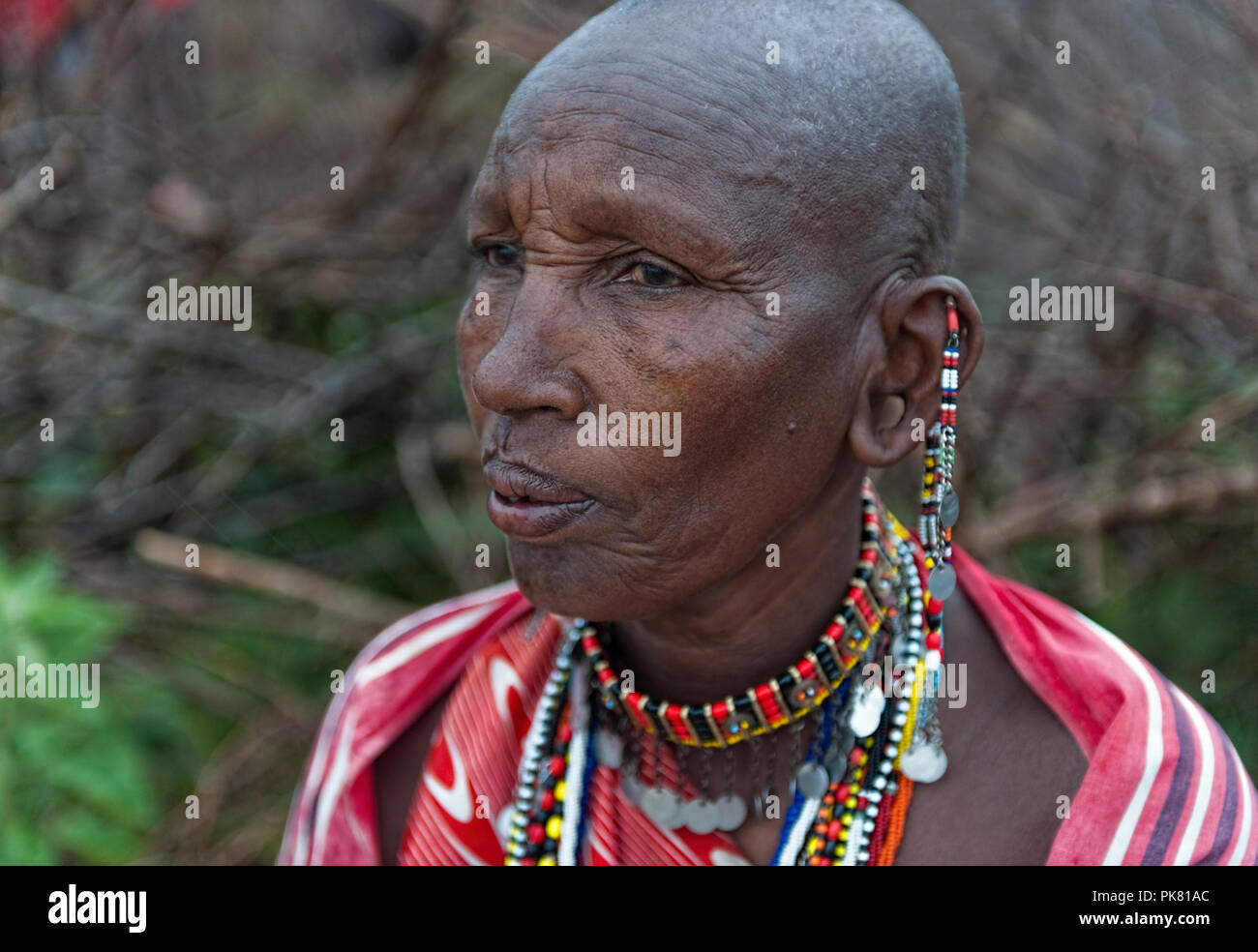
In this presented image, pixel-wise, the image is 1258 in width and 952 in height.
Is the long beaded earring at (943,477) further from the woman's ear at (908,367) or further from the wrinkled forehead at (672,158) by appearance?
the wrinkled forehead at (672,158)

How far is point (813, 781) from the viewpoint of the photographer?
1.80m

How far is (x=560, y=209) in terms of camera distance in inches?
61.6

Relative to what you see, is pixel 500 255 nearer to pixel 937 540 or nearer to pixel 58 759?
pixel 937 540

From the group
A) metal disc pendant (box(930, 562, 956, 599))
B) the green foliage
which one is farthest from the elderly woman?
the green foliage

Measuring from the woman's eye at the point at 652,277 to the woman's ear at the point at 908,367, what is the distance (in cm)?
29

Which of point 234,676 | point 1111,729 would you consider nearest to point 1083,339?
point 1111,729

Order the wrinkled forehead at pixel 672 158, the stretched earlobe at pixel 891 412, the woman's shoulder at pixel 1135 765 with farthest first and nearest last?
the stretched earlobe at pixel 891 412 → the woman's shoulder at pixel 1135 765 → the wrinkled forehead at pixel 672 158

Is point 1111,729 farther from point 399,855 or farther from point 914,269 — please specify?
point 399,855

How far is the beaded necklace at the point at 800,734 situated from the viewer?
1.79m

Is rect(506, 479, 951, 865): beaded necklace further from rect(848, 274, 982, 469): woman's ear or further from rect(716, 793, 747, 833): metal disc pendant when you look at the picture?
rect(848, 274, 982, 469): woman's ear

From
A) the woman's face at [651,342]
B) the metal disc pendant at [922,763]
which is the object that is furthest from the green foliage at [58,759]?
the metal disc pendant at [922,763]

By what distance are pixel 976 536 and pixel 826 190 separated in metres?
2.00

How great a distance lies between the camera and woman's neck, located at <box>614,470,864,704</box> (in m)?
1.80

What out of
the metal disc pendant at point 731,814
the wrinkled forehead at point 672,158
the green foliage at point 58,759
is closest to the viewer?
the wrinkled forehead at point 672,158
